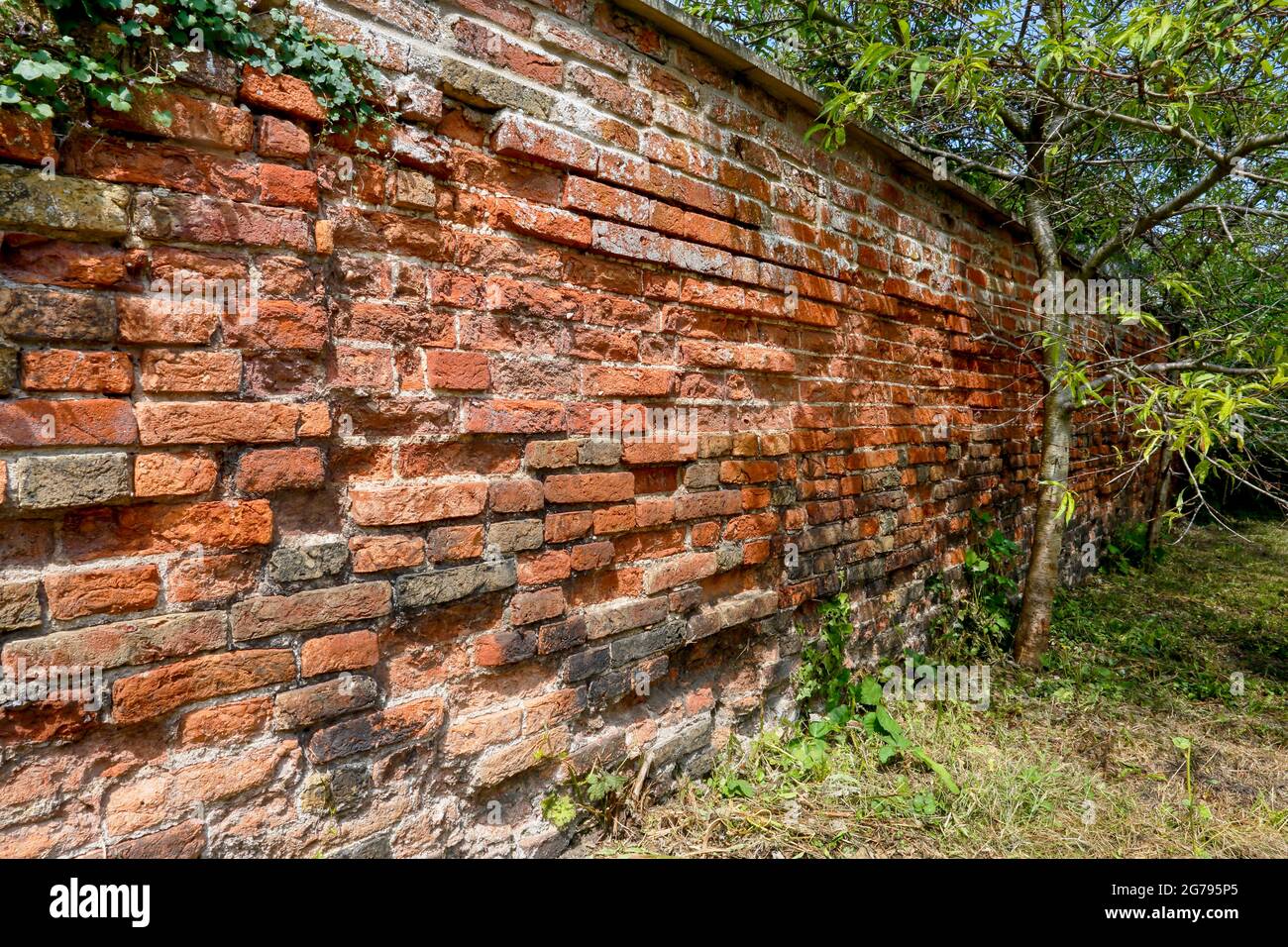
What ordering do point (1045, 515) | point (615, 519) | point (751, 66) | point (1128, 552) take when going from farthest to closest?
point (1128, 552) → point (1045, 515) → point (751, 66) → point (615, 519)

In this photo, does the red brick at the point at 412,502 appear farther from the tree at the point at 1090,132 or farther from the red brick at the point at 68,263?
the tree at the point at 1090,132

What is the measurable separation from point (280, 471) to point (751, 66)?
2149 millimetres

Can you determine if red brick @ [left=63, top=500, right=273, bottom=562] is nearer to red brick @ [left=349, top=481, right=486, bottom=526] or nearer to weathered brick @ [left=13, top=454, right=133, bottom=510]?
weathered brick @ [left=13, top=454, right=133, bottom=510]

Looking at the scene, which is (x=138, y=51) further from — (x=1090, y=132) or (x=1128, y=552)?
(x=1128, y=552)

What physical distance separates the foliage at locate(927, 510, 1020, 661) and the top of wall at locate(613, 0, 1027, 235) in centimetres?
214

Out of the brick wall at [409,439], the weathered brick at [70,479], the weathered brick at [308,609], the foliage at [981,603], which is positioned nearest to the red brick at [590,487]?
the brick wall at [409,439]

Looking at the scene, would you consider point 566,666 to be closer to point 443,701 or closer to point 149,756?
point 443,701

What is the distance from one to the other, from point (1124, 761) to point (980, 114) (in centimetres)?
310

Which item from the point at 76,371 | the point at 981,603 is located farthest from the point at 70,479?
the point at 981,603

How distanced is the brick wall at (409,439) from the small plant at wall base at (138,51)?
52 millimetres

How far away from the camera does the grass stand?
2289 mm

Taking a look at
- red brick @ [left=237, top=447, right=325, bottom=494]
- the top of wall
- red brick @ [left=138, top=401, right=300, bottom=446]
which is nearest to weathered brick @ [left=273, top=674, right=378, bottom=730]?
red brick @ [left=237, top=447, right=325, bottom=494]

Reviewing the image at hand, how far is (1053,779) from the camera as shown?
270 centimetres

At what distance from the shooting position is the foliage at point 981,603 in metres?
3.82
